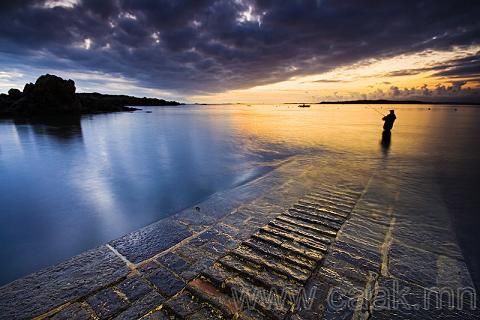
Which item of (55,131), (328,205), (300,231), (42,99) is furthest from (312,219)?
(42,99)

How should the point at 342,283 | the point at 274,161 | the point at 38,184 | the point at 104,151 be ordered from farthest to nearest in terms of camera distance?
the point at 104,151
the point at 274,161
the point at 38,184
the point at 342,283

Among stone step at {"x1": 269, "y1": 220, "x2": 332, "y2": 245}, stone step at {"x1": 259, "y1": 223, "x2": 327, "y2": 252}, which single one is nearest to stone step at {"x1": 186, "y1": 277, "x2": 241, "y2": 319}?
stone step at {"x1": 259, "y1": 223, "x2": 327, "y2": 252}

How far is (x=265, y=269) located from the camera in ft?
11.1

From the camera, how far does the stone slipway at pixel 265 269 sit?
110 inches

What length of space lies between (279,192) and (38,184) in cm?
964

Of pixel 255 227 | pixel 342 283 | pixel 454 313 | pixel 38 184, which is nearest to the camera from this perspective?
pixel 454 313

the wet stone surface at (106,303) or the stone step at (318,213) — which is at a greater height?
the wet stone surface at (106,303)

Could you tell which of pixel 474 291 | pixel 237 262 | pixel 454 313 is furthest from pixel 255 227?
pixel 474 291

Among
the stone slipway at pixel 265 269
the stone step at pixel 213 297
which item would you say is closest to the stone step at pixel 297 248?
the stone slipway at pixel 265 269

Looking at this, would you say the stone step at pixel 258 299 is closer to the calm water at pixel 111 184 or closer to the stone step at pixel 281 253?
the stone step at pixel 281 253

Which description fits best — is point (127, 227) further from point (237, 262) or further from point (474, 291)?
point (474, 291)

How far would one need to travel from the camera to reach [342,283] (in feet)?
10.4

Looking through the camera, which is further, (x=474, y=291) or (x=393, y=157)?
(x=393, y=157)

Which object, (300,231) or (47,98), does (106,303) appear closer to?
(300,231)
